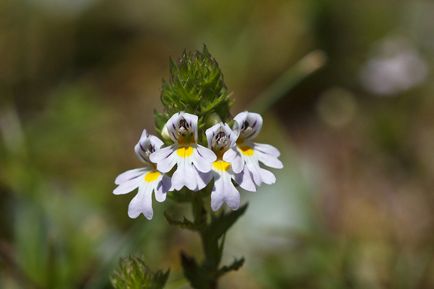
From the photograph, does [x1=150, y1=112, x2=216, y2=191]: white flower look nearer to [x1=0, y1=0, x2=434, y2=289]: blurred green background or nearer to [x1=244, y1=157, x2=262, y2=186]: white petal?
[x1=244, y1=157, x2=262, y2=186]: white petal

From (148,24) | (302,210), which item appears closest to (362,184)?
(302,210)

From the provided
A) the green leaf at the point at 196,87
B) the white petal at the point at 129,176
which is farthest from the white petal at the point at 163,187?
the green leaf at the point at 196,87

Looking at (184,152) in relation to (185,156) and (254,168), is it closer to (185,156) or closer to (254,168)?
(185,156)

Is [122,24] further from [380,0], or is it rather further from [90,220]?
[90,220]

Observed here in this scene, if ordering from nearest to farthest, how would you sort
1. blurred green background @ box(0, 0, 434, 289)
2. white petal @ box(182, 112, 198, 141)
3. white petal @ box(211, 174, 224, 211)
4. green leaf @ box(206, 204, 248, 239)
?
1. white petal @ box(211, 174, 224, 211)
2. white petal @ box(182, 112, 198, 141)
3. green leaf @ box(206, 204, 248, 239)
4. blurred green background @ box(0, 0, 434, 289)

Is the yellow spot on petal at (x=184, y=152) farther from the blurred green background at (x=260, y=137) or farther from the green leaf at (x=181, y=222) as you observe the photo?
the blurred green background at (x=260, y=137)

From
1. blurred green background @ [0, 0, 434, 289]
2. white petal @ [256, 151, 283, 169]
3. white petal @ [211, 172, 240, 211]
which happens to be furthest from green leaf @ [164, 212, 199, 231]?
blurred green background @ [0, 0, 434, 289]
